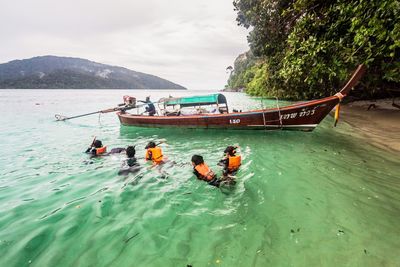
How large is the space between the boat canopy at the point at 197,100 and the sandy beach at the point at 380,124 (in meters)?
8.74

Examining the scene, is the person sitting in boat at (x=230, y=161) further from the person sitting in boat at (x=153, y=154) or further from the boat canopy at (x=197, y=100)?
the boat canopy at (x=197, y=100)

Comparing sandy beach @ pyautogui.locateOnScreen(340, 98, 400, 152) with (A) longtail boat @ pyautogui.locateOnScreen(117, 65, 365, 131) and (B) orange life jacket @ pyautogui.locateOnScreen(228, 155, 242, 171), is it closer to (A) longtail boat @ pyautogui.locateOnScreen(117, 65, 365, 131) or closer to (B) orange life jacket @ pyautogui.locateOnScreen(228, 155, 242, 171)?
(A) longtail boat @ pyautogui.locateOnScreen(117, 65, 365, 131)

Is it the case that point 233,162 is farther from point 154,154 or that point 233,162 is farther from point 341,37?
point 341,37

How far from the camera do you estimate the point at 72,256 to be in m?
4.23

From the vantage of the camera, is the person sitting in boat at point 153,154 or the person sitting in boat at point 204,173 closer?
the person sitting in boat at point 204,173

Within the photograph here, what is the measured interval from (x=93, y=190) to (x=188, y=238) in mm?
3960

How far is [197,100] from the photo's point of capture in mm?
16172

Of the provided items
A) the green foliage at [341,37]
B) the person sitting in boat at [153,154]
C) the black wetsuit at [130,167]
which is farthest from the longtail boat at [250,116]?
the black wetsuit at [130,167]

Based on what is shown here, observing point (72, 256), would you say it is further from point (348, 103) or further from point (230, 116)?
point (348, 103)

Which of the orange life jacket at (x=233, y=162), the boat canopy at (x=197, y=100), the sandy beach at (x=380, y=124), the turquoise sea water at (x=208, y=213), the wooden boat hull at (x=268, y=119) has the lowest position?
the turquoise sea water at (x=208, y=213)

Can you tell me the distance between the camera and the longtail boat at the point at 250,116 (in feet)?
38.2

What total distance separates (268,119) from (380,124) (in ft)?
25.2

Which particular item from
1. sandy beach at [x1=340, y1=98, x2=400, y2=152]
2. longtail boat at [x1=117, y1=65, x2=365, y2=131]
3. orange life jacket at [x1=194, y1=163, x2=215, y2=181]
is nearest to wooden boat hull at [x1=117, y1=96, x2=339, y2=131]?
longtail boat at [x1=117, y1=65, x2=365, y2=131]

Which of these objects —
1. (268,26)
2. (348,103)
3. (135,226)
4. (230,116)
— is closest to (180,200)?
(135,226)
